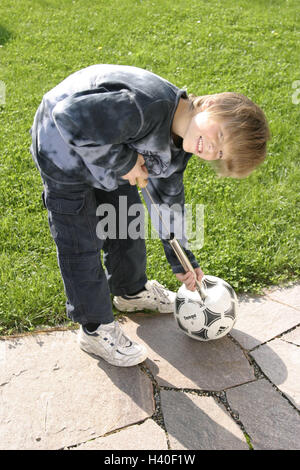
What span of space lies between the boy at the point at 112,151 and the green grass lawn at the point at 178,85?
50 cm

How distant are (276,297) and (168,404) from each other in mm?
1048

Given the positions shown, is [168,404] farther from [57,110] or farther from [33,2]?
[33,2]

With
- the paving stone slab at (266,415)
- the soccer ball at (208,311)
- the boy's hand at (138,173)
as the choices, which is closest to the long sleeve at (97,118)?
the boy's hand at (138,173)

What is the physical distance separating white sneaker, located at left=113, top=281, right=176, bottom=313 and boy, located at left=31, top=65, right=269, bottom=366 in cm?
33

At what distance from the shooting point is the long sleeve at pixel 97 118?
183 cm

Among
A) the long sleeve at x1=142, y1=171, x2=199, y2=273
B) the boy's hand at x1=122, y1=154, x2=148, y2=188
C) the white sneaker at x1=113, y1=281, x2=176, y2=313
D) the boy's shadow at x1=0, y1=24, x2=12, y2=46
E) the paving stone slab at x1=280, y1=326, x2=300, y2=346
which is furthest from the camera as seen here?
the boy's shadow at x1=0, y1=24, x2=12, y2=46

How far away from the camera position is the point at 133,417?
229 cm

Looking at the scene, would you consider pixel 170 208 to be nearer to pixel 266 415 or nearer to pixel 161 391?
pixel 161 391

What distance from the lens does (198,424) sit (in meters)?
2.27

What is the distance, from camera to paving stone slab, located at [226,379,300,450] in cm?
221

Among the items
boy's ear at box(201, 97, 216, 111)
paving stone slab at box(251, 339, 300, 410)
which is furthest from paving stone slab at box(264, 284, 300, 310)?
boy's ear at box(201, 97, 216, 111)

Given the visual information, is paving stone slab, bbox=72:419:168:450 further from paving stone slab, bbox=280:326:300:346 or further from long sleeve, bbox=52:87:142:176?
long sleeve, bbox=52:87:142:176
